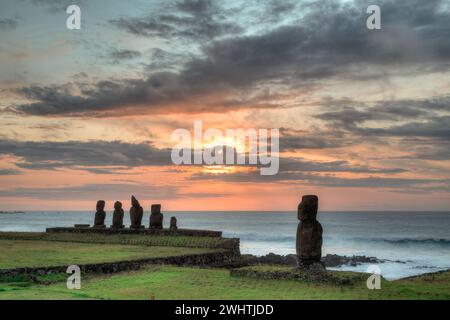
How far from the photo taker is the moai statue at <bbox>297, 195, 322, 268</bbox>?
23969 millimetres

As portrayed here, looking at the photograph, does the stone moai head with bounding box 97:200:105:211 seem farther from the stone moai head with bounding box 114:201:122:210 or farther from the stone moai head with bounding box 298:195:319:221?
the stone moai head with bounding box 298:195:319:221

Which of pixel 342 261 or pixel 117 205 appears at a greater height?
pixel 117 205

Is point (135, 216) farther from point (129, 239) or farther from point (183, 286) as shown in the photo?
point (183, 286)

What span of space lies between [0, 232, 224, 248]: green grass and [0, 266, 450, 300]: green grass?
1660 cm

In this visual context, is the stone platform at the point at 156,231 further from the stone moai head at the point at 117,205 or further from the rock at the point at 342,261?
the rock at the point at 342,261

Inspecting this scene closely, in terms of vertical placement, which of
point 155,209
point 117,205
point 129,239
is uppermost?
point 117,205

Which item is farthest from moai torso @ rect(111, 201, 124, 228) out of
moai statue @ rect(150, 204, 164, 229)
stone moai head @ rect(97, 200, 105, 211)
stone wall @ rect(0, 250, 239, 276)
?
stone wall @ rect(0, 250, 239, 276)

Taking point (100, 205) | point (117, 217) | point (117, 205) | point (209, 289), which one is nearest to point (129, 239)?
point (117, 217)

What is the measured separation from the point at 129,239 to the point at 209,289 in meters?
26.1

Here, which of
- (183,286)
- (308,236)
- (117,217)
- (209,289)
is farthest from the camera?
(117,217)

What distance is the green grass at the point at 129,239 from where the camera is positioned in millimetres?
41531

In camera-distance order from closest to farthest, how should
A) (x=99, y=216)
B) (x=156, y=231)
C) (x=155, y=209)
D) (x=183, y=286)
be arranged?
(x=183, y=286), (x=156, y=231), (x=155, y=209), (x=99, y=216)

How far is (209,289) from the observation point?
20.2 m
